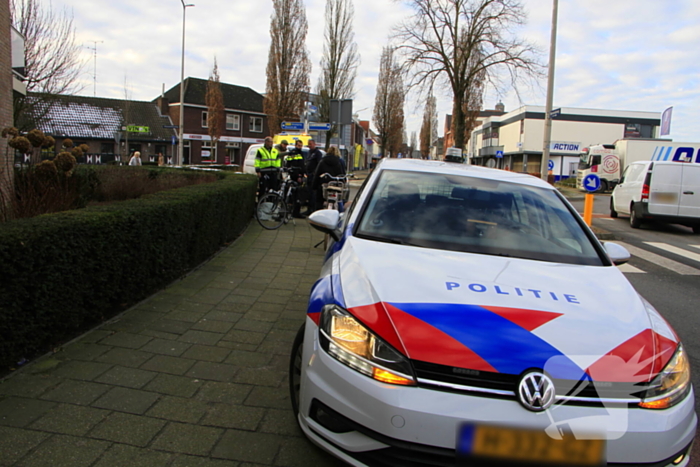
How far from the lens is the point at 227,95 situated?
56094 mm

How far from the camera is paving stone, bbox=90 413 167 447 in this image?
276cm

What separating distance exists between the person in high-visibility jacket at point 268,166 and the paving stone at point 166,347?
8232 mm

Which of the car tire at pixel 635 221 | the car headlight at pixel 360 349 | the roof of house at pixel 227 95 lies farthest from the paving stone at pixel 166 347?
the roof of house at pixel 227 95

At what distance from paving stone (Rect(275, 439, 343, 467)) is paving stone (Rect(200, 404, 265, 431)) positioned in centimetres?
29

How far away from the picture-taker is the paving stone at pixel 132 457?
2547mm

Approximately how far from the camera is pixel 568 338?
86.3 inches

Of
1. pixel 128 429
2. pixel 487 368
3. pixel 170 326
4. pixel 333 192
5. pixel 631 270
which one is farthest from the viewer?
pixel 333 192

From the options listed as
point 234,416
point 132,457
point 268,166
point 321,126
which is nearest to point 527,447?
point 234,416

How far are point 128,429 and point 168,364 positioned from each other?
0.90 meters

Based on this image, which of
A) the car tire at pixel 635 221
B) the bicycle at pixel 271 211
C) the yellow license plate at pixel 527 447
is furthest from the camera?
the car tire at pixel 635 221

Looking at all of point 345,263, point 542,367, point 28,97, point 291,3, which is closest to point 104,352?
point 345,263

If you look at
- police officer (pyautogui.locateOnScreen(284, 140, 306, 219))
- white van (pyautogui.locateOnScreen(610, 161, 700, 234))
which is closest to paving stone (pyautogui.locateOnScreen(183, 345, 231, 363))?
police officer (pyautogui.locateOnScreen(284, 140, 306, 219))

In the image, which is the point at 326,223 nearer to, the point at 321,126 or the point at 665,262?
the point at 665,262

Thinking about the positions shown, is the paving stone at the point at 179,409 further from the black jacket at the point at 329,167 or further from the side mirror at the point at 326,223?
the black jacket at the point at 329,167
